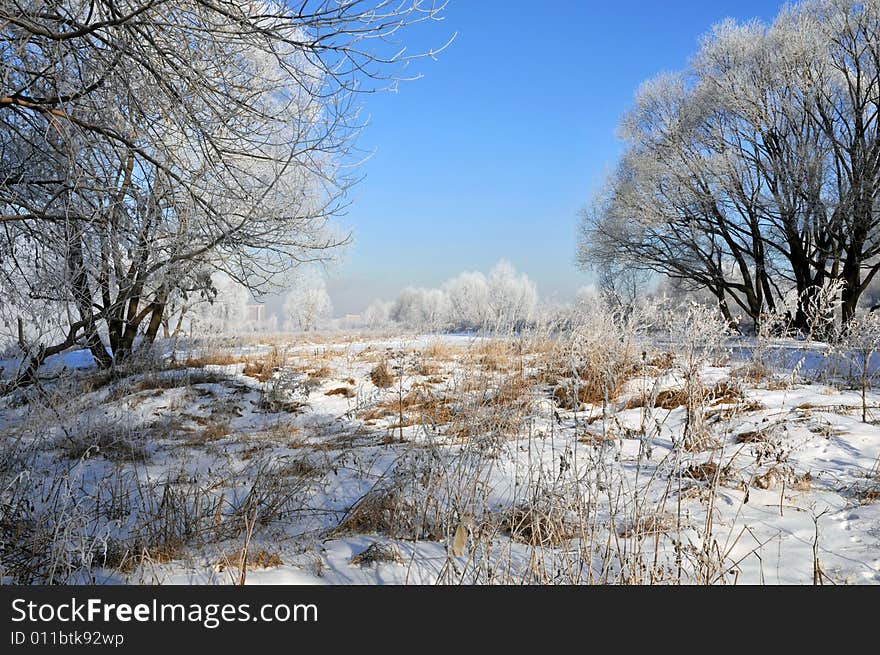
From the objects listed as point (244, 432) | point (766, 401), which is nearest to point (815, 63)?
point (766, 401)

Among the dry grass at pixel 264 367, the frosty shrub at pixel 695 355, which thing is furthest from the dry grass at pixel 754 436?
the dry grass at pixel 264 367

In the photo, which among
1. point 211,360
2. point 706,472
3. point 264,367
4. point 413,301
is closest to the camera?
point 706,472

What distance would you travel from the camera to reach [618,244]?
19.2m

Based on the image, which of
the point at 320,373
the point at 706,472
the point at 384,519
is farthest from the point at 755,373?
the point at 320,373

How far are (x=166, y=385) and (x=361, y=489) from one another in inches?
224

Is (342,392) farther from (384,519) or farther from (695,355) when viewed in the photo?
(384,519)

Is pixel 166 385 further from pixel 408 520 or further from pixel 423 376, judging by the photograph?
pixel 408 520

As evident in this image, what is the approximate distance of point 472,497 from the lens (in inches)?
104

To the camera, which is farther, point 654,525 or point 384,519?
point 384,519

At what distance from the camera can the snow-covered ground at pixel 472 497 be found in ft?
7.22

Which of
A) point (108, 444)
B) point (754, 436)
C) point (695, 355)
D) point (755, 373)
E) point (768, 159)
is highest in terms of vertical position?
point (768, 159)

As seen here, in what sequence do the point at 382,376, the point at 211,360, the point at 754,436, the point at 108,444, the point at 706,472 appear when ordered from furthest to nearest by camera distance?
the point at 211,360 < the point at 382,376 < the point at 108,444 < the point at 754,436 < the point at 706,472

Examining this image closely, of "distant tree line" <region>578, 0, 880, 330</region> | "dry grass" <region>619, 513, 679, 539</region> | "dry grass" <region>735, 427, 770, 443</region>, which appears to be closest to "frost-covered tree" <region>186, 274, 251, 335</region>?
"dry grass" <region>619, 513, 679, 539</region>
